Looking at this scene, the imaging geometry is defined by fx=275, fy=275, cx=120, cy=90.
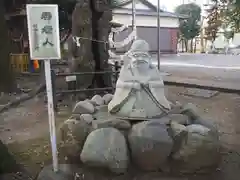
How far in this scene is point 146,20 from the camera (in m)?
12.7

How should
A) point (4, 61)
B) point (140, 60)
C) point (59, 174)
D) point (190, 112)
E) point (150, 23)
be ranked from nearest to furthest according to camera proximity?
1. point (59, 174)
2. point (140, 60)
3. point (190, 112)
4. point (4, 61)
5. point (150, 23)

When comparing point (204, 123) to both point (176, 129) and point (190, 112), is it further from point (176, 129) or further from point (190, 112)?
point (176, 129)

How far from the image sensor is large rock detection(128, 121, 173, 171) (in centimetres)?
209

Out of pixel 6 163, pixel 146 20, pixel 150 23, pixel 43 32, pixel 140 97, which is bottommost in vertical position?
pixel 6 163

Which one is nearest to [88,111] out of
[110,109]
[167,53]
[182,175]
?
[110,109]

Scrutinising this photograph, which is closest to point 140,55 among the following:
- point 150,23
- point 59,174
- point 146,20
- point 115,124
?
point 115,124

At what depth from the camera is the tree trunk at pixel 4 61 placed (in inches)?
222

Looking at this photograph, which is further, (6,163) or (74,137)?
(74,137)

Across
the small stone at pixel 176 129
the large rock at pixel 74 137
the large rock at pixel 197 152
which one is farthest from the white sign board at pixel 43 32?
the large rock at pixel 197 152

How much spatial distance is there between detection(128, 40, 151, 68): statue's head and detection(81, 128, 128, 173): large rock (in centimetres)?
68

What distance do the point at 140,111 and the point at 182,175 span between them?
0.63 metres

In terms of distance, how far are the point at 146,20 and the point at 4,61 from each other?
834 cm

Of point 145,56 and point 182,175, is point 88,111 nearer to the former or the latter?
point 145,56

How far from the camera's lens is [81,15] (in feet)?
16.7
